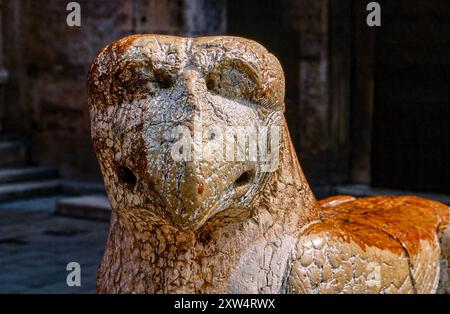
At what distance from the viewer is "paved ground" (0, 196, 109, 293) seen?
4875 mm

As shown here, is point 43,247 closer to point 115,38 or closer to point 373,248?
point 115,38

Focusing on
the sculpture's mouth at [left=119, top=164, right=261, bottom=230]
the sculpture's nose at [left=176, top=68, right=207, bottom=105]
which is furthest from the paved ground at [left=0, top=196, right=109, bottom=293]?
the sculpture's nose at [left=176, top=68, right=207, bottom=105]

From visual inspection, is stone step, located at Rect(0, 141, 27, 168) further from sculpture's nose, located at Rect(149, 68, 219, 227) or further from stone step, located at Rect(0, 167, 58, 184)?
sculpture's nose, located at Rect(149, 68, 219, 227)

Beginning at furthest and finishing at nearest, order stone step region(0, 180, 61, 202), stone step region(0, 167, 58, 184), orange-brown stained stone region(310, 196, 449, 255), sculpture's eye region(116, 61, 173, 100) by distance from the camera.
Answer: stone step region(0, 167, 58, 184) < stone step region(0, 180, 61, 202) < orange-brown stained stone region(310, 196, 449, 255) < sculpture's eye region(116, 61, 173, 100)

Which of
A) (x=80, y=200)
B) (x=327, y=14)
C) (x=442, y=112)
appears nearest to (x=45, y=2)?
(x=80, y=200)

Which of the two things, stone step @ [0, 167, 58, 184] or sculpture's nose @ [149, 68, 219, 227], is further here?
stone step @ [0, 167, 58, 184]

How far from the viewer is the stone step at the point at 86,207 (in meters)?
7.12

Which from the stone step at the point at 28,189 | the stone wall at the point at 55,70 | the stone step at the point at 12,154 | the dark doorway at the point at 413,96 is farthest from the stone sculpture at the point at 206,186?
the stone step at the point at 12,154

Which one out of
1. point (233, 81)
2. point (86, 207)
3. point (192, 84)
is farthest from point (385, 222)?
point (86, 207)

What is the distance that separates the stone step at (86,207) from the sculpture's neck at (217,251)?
16.4ft

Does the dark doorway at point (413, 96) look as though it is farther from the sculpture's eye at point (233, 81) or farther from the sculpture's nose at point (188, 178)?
the sculpture's nose at point (188, 178)

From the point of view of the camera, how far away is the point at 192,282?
2.09m

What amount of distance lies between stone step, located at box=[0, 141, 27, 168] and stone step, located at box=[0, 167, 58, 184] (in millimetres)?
111

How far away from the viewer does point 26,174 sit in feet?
27.4
